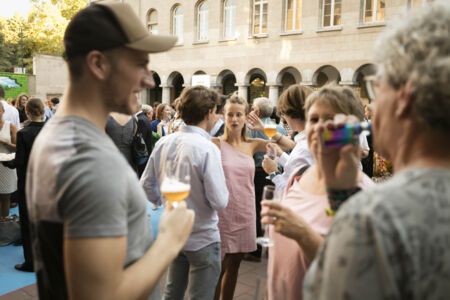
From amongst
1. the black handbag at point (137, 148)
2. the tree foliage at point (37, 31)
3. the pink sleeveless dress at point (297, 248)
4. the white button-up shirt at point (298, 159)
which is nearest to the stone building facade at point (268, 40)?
the black handbag at point (137, 148)

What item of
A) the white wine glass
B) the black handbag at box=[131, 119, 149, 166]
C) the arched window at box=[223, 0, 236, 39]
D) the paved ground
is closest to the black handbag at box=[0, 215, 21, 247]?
the paved ground

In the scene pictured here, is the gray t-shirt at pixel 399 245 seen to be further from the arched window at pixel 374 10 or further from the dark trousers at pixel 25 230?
the arched window at pixel 374 10

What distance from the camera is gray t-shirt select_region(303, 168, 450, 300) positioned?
780 millimetres

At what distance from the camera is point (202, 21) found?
72.5ft

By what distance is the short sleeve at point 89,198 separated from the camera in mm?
1104

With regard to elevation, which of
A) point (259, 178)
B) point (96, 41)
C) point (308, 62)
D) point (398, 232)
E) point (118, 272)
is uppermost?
point (308, 62)

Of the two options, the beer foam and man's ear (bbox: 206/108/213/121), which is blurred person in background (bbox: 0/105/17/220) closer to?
man's ear (bbox: 206/108/213/121)

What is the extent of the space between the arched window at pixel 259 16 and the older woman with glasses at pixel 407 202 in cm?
1972

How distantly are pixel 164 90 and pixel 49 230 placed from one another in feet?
77.1

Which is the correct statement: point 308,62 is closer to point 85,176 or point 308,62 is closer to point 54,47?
point 85,176

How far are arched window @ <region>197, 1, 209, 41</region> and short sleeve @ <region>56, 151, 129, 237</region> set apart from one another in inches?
859

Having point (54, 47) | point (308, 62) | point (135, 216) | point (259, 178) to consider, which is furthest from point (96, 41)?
point (54, 47)

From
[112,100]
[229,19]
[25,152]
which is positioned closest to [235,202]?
[112,100]

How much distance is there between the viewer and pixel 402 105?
90 centimetres
